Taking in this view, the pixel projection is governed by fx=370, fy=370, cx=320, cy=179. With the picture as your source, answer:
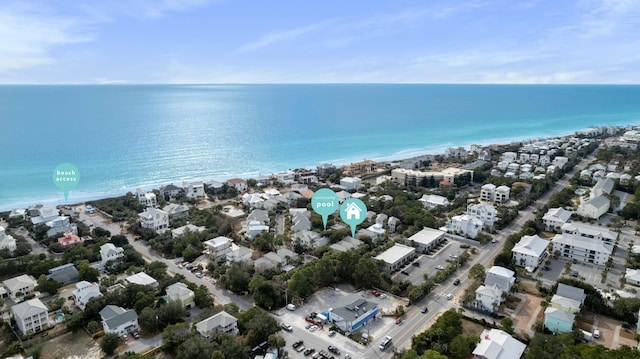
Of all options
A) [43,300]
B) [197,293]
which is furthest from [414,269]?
[43,300]

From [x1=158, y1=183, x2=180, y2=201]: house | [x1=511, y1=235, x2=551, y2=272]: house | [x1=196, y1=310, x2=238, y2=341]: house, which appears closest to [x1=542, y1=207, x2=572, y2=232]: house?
[x1=511, y1=235, x2=551, y2=272]: house

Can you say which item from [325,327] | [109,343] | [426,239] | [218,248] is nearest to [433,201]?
[426,239]

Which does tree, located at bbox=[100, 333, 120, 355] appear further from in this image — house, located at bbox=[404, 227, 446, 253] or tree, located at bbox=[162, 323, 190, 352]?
house, located at bbox=[404, 227, 446, 253]

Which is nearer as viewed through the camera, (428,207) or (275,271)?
(275,271)

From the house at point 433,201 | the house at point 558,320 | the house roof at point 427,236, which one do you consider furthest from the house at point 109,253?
the house at point 433,201

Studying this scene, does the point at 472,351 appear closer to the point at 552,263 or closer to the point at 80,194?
the point at 552,263

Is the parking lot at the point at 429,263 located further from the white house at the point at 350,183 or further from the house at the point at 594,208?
the white house at the point at 350,183
